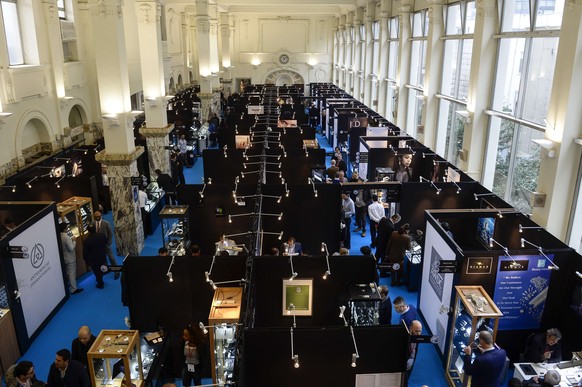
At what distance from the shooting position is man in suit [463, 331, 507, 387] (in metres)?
5.84

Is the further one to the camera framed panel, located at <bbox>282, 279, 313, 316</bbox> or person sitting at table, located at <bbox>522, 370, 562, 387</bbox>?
framed panel, located at <bbox>282, 279, 313, 316</bbox>

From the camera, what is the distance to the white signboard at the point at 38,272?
25.5ft

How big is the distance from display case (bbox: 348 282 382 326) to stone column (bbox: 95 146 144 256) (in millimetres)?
5869

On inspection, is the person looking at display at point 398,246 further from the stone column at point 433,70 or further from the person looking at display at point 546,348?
the stone column at point 433,70

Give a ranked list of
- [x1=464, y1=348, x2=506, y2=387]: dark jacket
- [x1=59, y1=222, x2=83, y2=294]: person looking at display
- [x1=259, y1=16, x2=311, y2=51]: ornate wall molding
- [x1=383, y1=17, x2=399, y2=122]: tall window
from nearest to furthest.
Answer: [x1=464, y1=348, x2=506, y2=387]: dark jacket, [x1=59, y1=222, x2=83, y2=294]: person looking at display, [x1=383, y1=17, x2=399, y2=122]: tall window, [x1=259, y1=16, x2=311, y2=51]: ornate wall molding

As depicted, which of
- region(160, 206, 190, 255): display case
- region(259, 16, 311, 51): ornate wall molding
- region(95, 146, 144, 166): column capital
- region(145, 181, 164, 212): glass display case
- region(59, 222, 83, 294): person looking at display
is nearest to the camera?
region(59, 222, 83, 294): person looking at display

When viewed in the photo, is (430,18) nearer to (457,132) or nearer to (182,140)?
(457,132)

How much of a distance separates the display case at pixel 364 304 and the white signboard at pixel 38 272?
16.9 ft

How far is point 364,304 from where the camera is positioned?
691 centimetres

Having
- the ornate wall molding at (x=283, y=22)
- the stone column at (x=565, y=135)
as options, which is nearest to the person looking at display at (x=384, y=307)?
Answer: the stone column at (x=565, y=135)

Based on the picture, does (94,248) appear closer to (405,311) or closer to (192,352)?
(192,352)

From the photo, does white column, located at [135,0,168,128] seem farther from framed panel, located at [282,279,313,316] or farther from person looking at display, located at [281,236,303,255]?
framed panel, located at [282,279,313,316]

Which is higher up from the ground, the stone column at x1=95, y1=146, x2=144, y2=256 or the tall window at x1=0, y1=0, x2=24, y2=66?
the tall window at x1=0, y1=0, x2=24, y2=66

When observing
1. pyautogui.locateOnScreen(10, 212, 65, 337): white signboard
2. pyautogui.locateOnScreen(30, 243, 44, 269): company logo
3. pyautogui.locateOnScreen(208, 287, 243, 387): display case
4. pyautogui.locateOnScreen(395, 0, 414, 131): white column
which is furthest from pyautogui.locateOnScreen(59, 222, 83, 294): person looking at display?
pyautogui.locateOnScreen(395, 0, 414, 131): white column
